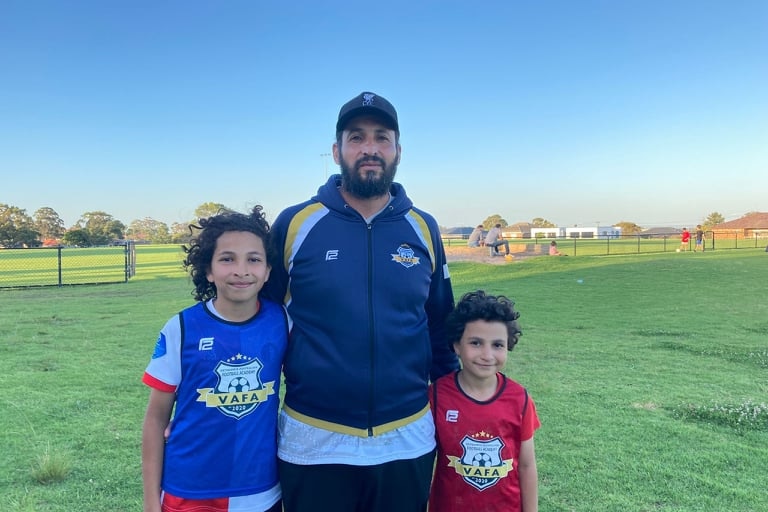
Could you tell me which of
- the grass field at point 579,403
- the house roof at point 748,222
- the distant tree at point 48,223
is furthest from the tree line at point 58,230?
the house roof at point 748,222

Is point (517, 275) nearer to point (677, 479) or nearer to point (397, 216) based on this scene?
point (677, 479)

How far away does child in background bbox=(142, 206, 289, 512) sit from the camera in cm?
192

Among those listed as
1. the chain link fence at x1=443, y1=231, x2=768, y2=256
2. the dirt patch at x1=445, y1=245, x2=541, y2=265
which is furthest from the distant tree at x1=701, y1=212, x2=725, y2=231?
the dirt patch at x1=445, y1=245, x2=541, y2=265

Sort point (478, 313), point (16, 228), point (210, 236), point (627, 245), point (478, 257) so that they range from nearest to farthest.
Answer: point (210, 236) < point (478, 313) < point (478, 257) < point (627, 245) < point (16, 228)

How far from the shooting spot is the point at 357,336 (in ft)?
6.58

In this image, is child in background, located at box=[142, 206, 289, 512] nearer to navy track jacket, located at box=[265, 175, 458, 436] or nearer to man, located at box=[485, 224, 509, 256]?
navy track jacket, located at box=[265, 175, 458, 436]

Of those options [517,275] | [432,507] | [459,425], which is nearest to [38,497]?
[432,507]

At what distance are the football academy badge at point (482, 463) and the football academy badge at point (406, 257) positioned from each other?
0.81m

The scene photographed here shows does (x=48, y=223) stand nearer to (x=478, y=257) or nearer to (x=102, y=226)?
(x=102, y=226)

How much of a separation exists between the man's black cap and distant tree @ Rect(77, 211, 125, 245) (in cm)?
6194

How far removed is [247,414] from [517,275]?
16.9 m

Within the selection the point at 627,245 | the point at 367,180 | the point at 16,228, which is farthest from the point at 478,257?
the point at 16,228

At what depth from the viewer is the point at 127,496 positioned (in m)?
3.32

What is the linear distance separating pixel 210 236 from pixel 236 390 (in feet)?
2.15
